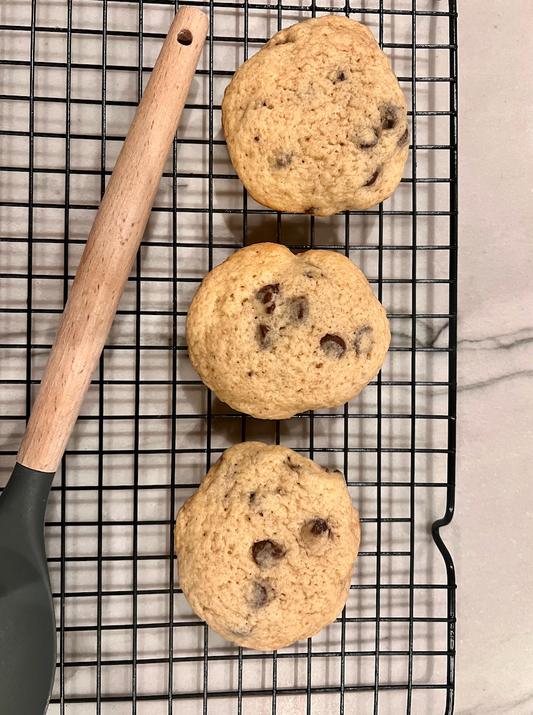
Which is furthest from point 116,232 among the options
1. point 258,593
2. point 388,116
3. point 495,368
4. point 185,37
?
point 495,368

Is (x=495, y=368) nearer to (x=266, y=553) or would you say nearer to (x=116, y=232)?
(x=266, y=553)

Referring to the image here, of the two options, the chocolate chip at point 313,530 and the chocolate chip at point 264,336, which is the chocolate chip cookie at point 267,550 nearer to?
the chocolate chip at point 313,530

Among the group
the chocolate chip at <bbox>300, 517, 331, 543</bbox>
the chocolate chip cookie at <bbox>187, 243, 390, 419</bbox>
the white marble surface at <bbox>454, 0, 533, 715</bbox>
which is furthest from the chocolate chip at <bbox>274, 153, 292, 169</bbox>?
the chocolate chip at <bbox>300, 517, 331, 543</bbox>

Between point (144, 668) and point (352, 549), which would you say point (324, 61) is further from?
point (144, 668)

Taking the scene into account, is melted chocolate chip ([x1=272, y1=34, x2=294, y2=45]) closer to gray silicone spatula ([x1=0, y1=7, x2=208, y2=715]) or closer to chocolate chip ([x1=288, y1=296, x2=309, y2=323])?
gray silicone spatula ([x1=0, y1=7, x2=208, y2=715])

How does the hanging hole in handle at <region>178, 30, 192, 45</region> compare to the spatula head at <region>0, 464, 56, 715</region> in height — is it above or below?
above

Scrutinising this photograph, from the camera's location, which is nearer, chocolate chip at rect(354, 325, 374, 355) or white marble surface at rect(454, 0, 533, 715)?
chocolate chip at rect(354, 325, 374, 355)

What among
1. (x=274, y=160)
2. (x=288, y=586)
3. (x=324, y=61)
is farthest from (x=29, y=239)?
(x=288, y=586)
